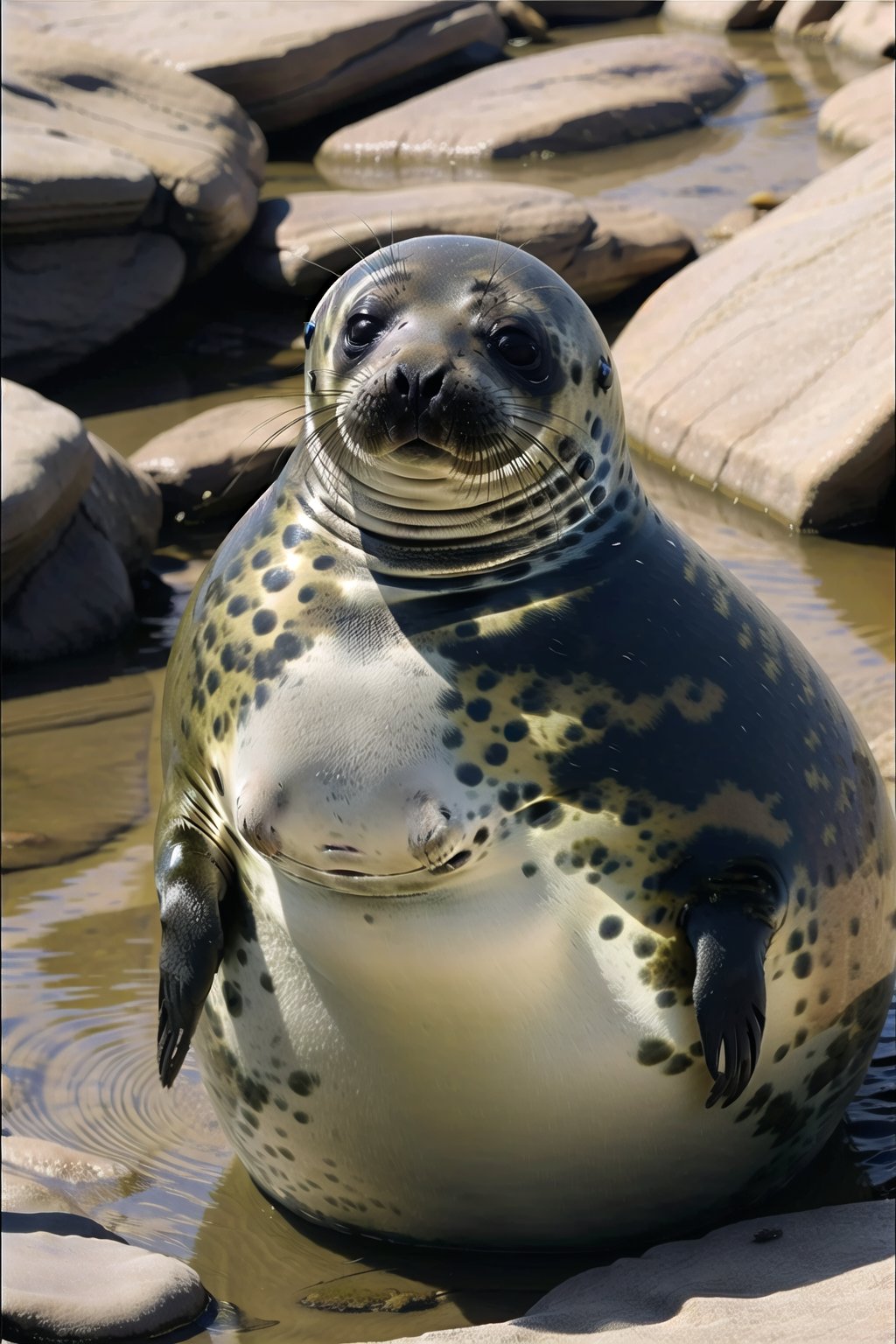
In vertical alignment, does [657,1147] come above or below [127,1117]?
above

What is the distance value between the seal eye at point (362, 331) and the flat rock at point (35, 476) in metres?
3.43

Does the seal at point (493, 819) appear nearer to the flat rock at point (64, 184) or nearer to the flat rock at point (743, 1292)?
the flat rock at point (743, 1292)

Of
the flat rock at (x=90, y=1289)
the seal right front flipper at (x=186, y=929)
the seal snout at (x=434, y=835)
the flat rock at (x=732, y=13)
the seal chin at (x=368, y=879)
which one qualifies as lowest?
the flat rock at (x=732, y=13)

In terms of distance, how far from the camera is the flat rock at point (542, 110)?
535 inches

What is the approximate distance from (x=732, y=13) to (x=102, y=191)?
1027 cm

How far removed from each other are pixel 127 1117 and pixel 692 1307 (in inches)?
59.6

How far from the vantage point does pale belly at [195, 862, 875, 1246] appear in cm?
311

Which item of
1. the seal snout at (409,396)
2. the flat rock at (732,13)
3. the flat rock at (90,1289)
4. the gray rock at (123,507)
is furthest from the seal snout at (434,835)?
the flat rock at (732,13)

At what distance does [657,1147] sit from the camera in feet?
10.7

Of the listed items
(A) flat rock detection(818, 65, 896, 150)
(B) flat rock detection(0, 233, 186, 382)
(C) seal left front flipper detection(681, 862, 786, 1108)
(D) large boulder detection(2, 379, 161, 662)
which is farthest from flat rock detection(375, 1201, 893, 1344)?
(A) flat rock detection(818, 65, 896, 150)

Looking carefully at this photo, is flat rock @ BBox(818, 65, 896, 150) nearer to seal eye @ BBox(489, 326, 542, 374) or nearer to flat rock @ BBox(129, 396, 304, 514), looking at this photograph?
flat rock @ BBox(129, 396, 304, 514)

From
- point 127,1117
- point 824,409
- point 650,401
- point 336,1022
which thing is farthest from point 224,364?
point 336,1022

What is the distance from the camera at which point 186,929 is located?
3250 millimetres

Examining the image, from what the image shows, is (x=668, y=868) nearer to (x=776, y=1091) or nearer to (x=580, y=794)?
(x=580, y=794)
